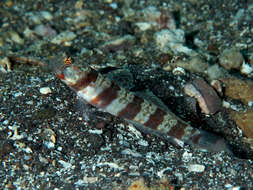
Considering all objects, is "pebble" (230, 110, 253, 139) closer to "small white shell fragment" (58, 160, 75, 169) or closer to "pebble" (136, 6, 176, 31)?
"small white shell fragment" (58, 160, 75, 169)

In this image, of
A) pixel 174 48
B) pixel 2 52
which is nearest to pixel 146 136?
pixel 174 48

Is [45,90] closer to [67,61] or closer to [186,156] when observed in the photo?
[67,61]

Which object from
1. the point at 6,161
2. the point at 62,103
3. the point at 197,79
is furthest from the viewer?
the point at 197,79

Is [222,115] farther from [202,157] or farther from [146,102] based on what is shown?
[146,102]

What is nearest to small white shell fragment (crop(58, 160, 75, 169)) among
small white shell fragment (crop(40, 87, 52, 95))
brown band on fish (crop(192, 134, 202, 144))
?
small white shell fragment (crop(40, 87, 52, 95))

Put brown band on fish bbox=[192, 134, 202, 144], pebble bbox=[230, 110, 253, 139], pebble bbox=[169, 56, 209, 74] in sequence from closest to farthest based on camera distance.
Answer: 1. brown band on fish bbox=[192, 134, 202, 144]
2. pebble bbox=[230, 110, 253, 139]
3. pebble bbox=[169, 56, 209, 74]

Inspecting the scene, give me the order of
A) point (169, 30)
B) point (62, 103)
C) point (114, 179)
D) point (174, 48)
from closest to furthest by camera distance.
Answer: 1. point (114, 179)
2. point (62, 103)
3. point (174, 48)
4. point (169, 30)
